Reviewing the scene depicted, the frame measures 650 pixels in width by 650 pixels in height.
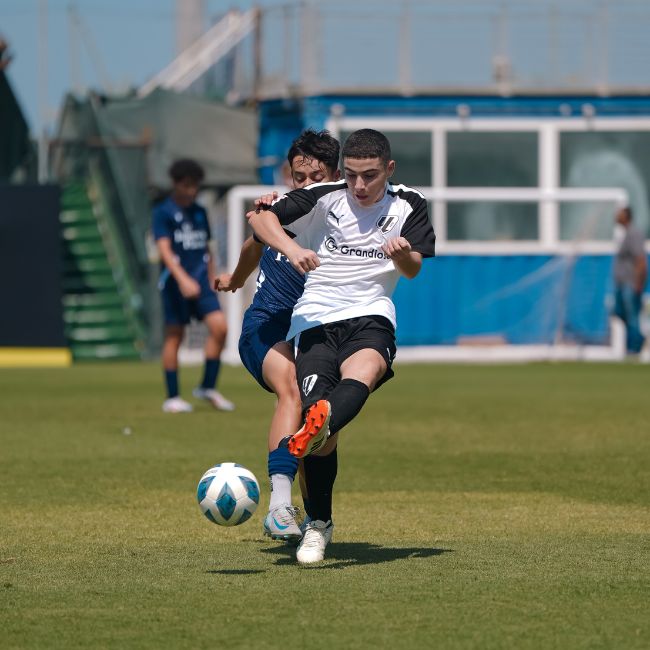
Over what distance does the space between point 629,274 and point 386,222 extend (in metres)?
17.4

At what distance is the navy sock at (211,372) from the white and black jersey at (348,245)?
796 centimetres

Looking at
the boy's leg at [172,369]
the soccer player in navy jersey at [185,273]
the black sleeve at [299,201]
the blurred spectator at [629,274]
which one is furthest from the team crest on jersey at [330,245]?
the blurred spectator at [629,274]

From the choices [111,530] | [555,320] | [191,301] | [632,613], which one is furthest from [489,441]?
[555,320]

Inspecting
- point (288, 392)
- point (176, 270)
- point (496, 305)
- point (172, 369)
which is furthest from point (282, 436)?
point (496, 305)

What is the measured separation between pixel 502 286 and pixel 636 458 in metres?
13.9

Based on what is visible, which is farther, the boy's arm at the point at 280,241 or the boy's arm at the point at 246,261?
the boy's arm at the point at 246,261

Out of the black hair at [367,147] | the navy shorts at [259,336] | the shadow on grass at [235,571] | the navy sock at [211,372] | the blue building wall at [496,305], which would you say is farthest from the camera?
the blue building wall at [496,305]

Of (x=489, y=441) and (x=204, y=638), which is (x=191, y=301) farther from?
(x=204, y=638)

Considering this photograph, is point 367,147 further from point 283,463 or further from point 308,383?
point 283,463

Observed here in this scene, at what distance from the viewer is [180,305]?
15.2m

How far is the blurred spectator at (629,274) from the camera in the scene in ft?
79.4

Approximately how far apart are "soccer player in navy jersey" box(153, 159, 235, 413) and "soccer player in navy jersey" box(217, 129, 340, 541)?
682 centimetres

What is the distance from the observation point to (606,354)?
25.1 meters

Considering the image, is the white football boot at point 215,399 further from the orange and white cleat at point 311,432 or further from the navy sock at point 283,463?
the orange and white cleat at point 311,432
